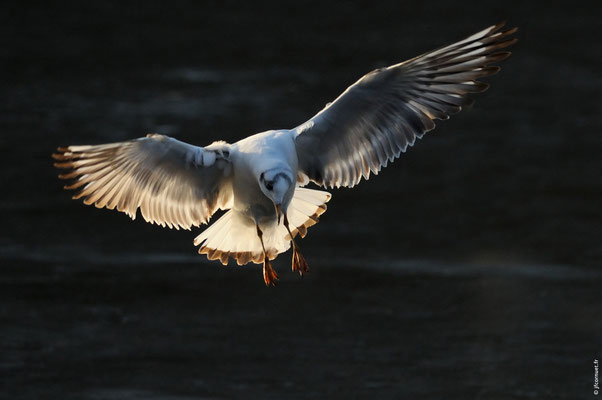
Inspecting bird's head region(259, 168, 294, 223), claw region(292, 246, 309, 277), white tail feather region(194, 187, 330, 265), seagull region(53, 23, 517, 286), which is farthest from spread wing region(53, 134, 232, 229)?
claw region(292, 246, 309, 277)

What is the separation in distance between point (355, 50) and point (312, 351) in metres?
5.97

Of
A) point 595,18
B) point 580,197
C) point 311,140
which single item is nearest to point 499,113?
point 580,197

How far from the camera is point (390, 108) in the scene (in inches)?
300

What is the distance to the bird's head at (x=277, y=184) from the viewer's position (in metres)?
6.79

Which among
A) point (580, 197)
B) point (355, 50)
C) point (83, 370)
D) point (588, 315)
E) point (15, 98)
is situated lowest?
point (83, 370)

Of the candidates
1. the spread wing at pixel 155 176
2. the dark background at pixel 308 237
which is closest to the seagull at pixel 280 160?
the spread wing at pixel 155 176

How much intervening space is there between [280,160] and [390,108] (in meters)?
1.05

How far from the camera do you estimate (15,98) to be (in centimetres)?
1449

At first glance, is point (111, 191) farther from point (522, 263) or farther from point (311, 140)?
point (522, 263)

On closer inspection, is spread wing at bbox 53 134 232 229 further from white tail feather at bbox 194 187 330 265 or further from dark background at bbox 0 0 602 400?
dark background at bbox 0 0 602 400

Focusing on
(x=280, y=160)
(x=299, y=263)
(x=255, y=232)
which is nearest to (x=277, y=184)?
(x=280, y=160)

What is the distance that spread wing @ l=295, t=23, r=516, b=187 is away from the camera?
290 inches

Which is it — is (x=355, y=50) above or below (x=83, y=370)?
above

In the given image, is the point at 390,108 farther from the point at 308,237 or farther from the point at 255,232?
the point at 308,237
